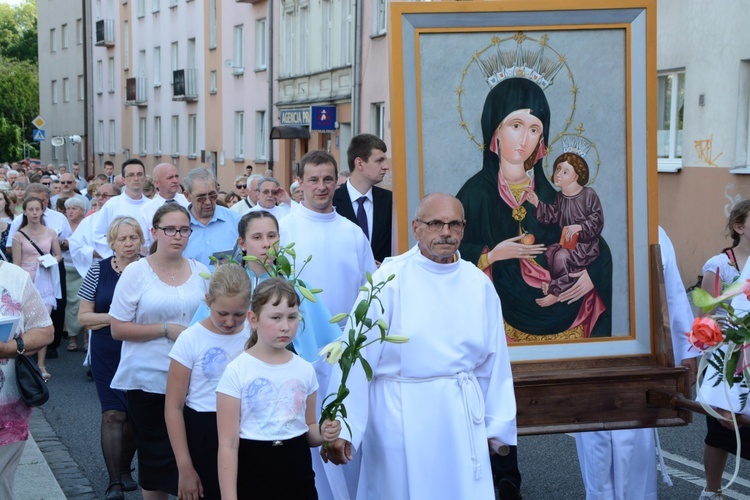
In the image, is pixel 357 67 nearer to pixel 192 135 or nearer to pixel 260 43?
pixel 260 43

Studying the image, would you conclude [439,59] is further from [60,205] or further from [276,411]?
[60,205]

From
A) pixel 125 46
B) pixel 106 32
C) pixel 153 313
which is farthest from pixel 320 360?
pixel 106 32

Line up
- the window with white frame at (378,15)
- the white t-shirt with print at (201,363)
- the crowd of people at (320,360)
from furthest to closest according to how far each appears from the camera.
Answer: the window with white frame at (378,15) → the white t-shirt with print at (201,363) → the crowd of people at (320,360)

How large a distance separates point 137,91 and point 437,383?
159 ft

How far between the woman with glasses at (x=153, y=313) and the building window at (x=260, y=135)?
3169 centimetres

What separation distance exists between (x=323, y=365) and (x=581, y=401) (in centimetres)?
150

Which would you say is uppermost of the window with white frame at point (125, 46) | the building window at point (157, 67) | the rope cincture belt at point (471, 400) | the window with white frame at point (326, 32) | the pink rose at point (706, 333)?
the window with white frame at point (125, 46)

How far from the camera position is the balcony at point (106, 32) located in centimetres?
A: 5573

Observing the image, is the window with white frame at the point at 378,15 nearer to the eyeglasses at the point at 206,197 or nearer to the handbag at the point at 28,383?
the eyeglasses at the point at 206,197

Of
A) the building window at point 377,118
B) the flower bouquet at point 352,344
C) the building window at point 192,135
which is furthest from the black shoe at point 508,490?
the building window at point 192,135

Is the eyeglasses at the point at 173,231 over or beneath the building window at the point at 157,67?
beneath

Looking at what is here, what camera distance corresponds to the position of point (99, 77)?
195 feet

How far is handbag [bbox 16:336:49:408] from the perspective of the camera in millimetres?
5492

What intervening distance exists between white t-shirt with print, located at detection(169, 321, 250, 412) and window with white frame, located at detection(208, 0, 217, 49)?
38.2 meters
